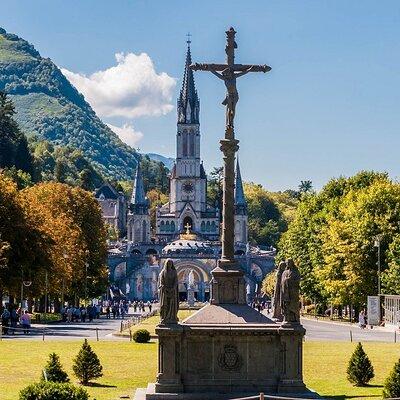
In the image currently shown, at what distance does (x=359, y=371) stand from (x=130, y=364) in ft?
31.0

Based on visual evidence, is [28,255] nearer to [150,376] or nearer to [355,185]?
[150,376]

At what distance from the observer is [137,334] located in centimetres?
5147

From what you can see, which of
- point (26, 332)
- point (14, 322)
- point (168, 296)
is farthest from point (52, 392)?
point (14, 322)

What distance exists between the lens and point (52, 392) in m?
20.2

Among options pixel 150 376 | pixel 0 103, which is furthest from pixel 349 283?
pixel 0 103

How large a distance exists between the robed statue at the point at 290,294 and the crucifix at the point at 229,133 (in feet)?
6.04

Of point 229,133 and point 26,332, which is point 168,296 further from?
point 26,332

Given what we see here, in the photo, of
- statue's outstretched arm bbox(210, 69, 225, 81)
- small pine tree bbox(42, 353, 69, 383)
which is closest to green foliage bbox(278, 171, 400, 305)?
statue's outstretched arm bbox(210, 69, 225, 81)

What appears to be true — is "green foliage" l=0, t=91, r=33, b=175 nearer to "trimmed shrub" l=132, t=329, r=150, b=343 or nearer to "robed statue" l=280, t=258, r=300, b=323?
"trimmed shrub" l=132, t=329, r=150, b=343

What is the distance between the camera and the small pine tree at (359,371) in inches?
1228

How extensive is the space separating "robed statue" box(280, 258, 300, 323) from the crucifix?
1.84m

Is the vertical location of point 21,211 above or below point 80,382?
above

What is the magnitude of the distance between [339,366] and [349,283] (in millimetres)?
45494

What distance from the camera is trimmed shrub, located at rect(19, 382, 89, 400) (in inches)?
795
